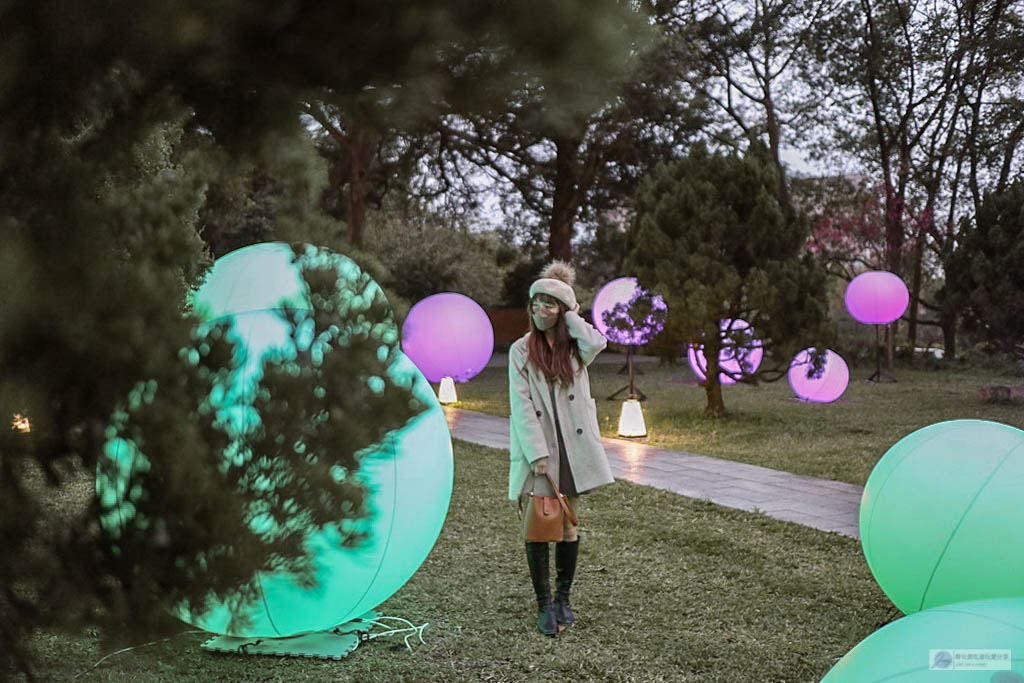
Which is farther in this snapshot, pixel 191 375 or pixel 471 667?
pixel 471 667

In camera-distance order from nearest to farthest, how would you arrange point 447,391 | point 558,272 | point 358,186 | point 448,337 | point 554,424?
point 554,424, point 558,272, point 448,337, point 447,391, point 358,186

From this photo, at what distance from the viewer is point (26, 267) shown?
1.28 meters

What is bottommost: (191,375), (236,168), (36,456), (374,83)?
(36,456)

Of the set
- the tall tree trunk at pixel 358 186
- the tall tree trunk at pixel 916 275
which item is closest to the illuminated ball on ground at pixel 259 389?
the tall tree trunk at pixel 358 186

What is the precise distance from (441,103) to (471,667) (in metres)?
3.67

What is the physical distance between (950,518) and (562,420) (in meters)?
2.04

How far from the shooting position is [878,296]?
1809 centimetres

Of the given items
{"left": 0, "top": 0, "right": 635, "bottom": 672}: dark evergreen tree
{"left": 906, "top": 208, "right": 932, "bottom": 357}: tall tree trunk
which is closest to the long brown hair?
{"left": 0, "top": 0, "right": 635, "bottom": 672}: dark evergreen tree

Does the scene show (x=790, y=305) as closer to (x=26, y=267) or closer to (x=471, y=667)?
(x=471, y=667)

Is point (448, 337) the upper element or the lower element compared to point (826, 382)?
upper

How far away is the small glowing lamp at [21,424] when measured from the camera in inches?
54.7

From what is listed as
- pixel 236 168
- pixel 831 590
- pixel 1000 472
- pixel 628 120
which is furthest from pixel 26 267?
pixel 628 120

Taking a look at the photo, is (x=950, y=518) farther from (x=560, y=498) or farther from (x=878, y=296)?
(x=878, y=296)

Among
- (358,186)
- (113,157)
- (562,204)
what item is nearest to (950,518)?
(113,157)
